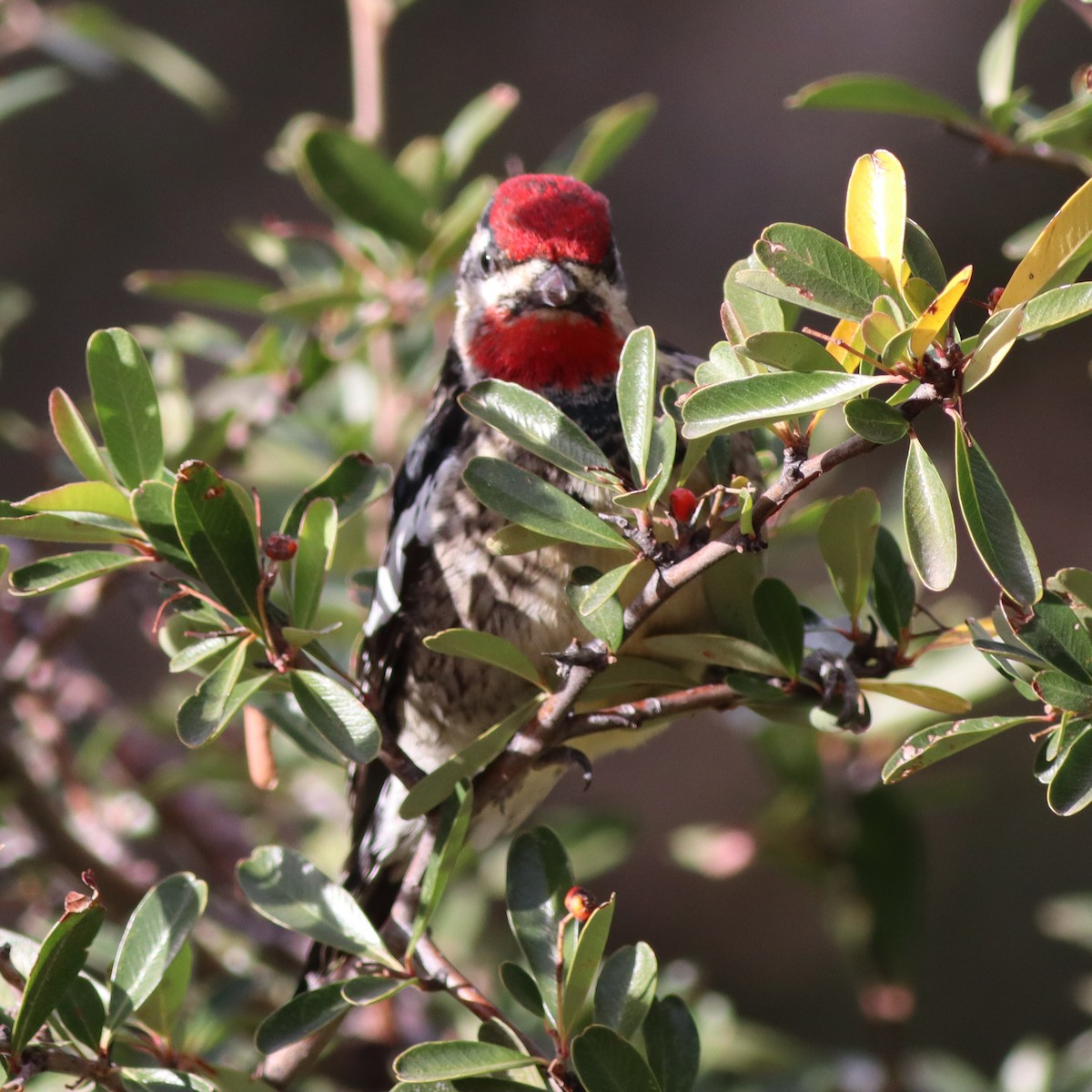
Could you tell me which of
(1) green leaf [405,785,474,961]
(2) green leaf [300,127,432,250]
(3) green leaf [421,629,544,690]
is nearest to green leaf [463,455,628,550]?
(3) green leaf [421,629,544,690]

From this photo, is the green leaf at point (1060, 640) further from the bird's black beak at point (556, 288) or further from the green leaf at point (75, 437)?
the bird's black beak at point (556, 288)

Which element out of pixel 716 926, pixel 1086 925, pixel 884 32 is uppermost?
pixel 884 32

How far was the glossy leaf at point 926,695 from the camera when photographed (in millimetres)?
1383

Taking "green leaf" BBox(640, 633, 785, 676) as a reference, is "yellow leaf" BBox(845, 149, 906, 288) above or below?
above

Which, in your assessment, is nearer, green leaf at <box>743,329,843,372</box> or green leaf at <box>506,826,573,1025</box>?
green leaf at <box>743,329,843,372</box>

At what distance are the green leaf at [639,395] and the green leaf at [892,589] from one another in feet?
1.19

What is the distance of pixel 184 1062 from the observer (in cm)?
137

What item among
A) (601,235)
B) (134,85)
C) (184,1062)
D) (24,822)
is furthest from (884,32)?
(184,1062)

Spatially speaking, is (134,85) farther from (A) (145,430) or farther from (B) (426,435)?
(A) (145,430)

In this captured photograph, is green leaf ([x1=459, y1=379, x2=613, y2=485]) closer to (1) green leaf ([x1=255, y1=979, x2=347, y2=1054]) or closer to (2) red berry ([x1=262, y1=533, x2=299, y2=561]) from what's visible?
(2) red berry ([x1=262, y1=533, x2=299, y2=561])

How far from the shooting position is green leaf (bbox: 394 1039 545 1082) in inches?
45.6

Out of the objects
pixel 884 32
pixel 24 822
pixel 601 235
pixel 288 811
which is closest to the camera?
pixel 601 235

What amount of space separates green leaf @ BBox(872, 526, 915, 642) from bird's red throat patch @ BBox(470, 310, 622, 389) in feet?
2.12

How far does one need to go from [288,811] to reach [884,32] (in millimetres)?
4346
